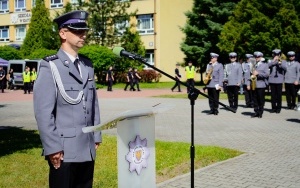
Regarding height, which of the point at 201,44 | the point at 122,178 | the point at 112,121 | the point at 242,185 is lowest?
the point at 242,185

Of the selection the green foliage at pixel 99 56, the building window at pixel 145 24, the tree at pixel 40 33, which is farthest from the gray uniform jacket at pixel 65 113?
the building window at pixel 145 24

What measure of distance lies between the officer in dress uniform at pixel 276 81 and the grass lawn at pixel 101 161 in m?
7.30

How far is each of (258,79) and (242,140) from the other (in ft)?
14.8

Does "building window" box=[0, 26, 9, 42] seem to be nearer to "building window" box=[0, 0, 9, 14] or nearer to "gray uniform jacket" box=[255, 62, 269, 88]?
"building window" box=[0, 0, 9, 14]

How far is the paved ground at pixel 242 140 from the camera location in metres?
6.06

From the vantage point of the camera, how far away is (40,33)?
43.8m

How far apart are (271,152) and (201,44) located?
94.5 feet

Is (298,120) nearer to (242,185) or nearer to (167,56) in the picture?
(242,185)

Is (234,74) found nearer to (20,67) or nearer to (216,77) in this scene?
(216,77)

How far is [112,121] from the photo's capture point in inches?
125

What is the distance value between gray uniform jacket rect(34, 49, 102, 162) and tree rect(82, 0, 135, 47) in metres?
36.2

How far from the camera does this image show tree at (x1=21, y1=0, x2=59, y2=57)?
141 feet

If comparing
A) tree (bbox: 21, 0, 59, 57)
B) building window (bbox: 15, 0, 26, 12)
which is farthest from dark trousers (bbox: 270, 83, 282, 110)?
building window (bbox: 15, 0, 26, 12)

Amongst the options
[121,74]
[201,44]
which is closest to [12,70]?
[121,74]
